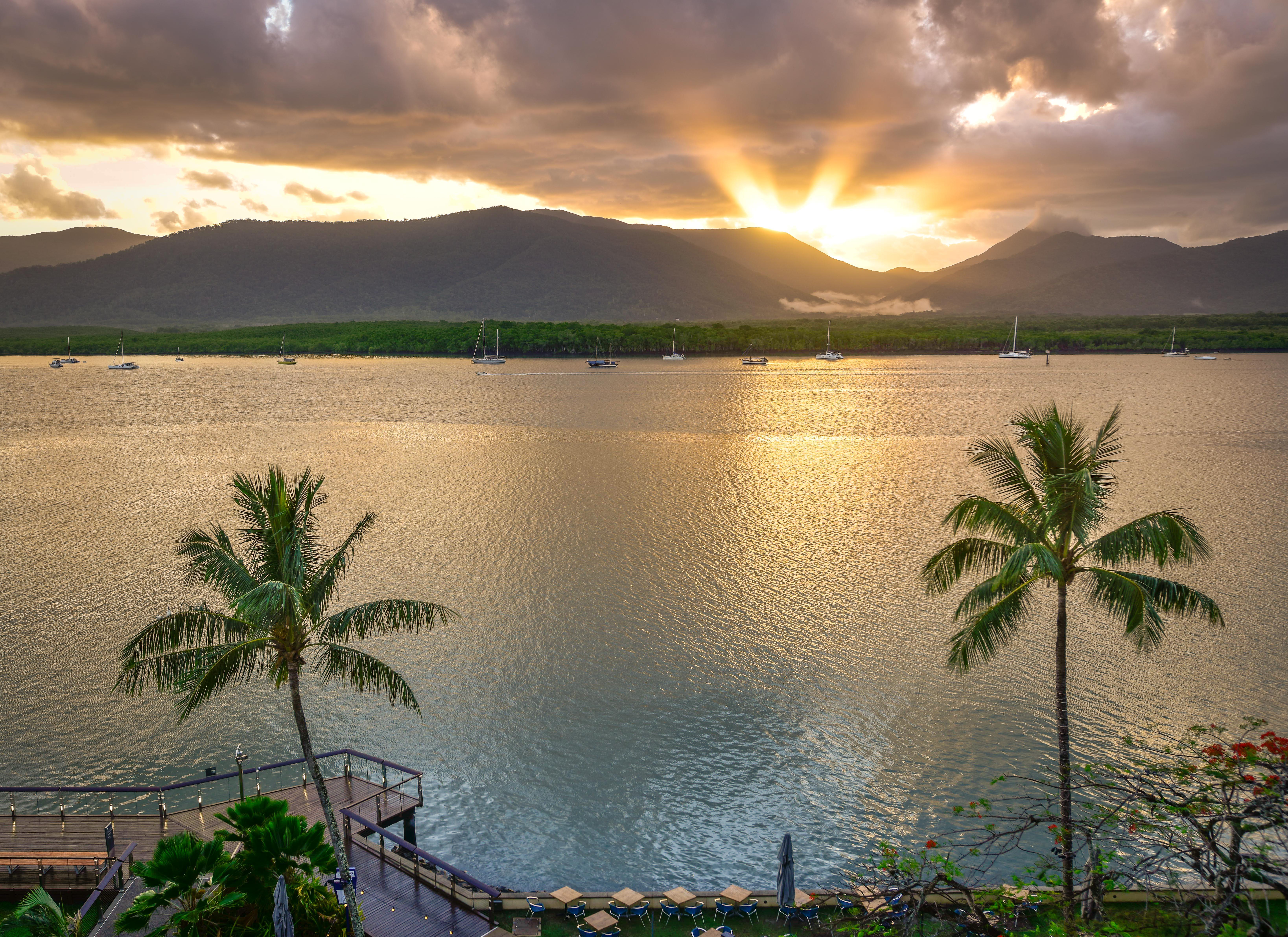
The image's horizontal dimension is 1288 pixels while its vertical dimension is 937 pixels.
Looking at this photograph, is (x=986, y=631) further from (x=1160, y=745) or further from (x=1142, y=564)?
(x=1142, y=564)

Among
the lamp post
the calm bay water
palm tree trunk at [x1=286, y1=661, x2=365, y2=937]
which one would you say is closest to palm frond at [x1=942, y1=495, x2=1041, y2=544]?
the calm bay water

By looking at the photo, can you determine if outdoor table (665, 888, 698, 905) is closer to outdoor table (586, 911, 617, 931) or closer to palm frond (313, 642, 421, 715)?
outdoor table (586, 911, 617, 931)

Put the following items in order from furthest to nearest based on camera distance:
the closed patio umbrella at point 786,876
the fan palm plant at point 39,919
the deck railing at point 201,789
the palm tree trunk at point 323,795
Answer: the deck railing at point 201,789 → the closed patio umbrella at point 786,876 → the palm tree trunk at point 323,795 → the fan palm plant at point 39,919

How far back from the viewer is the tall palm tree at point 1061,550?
13133mm

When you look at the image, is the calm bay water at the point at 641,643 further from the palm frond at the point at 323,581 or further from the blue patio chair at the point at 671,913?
the palm frond at the point at 323,581

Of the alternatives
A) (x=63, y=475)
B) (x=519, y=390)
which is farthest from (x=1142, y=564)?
(x=519, y=390)

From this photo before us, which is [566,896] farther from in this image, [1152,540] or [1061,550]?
[1152,540]

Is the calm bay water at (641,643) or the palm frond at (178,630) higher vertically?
the palm frond at (178,630)

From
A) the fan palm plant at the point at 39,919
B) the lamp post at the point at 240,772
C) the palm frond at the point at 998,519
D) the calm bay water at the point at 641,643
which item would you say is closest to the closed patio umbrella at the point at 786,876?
the calm bay water at the point at 641,643

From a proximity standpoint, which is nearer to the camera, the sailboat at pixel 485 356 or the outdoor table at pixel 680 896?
the outdoor table at pixel 680 896

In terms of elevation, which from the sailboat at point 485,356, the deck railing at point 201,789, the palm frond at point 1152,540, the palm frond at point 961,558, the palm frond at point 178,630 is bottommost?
the deck railing at point 201,789

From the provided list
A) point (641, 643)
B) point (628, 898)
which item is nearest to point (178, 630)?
point (628, 898)

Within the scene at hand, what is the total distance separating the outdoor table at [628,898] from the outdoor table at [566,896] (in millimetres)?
709

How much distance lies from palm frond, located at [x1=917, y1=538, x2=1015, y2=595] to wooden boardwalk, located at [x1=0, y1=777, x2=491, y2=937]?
10.2 metres
